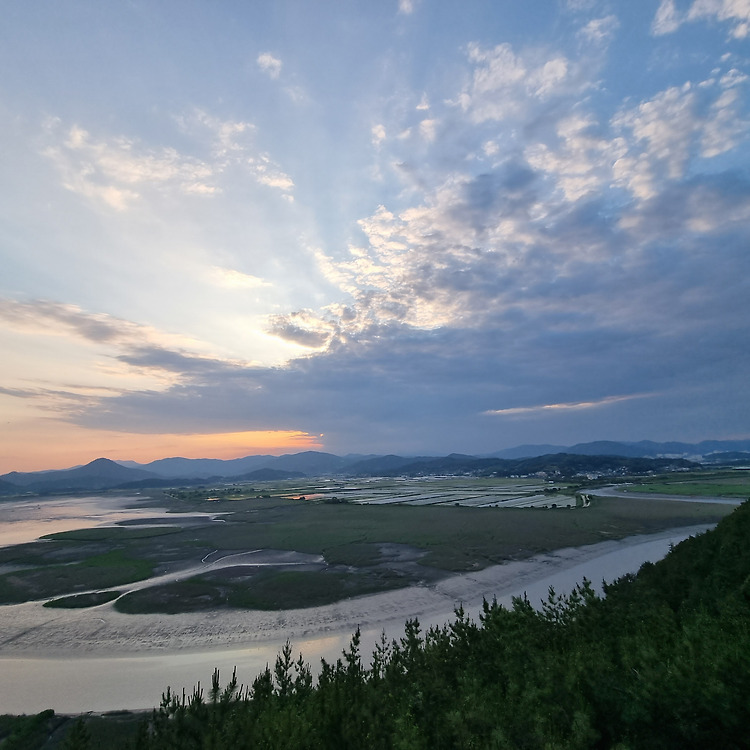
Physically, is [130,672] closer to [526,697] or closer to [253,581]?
[253,581]

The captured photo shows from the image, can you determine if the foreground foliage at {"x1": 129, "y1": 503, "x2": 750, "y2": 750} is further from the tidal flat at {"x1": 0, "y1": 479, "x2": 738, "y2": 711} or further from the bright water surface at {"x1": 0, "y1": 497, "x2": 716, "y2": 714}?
the tidal flat at {"x1": 0, "y1": 479, "x2": 738, "y2": 711}

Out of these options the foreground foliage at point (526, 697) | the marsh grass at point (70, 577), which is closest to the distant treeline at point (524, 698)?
the foreground foliage at point (526, 697)

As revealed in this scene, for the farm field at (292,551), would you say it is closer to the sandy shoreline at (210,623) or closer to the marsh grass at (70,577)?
the marsh grass at (70,577)

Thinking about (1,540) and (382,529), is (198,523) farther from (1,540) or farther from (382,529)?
(382,529)

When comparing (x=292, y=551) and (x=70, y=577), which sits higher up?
(x=292, y=551)

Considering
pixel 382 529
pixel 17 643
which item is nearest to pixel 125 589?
pixel 17 643

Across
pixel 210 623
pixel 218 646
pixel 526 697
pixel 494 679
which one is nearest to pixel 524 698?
pixel 526 697
